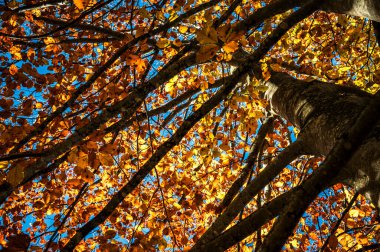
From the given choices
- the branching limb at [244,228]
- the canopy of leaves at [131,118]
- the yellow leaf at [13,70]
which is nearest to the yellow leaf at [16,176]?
the canopy of leaves at [131,118]

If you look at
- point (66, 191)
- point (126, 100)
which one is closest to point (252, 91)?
point (126, 100)

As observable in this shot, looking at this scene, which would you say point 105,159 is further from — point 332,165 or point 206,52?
point 332,165

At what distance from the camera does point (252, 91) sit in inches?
95.5

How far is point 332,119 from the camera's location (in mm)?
1587

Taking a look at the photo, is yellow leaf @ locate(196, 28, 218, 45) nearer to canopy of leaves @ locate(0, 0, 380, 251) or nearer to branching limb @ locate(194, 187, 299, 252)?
canopy of leaves @ locate(0, 0, 380, 251)

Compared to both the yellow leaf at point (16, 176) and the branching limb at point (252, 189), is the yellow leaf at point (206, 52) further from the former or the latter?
the yellow leaf at point (16, 176)

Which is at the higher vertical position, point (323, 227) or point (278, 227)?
point (323, 227)

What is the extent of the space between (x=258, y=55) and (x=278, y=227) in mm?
1297

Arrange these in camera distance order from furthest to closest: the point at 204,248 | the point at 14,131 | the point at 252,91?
the point at 252,91 < the point at 14,131 < the point at 204,248

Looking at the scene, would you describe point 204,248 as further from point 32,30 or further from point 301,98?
point 32,30

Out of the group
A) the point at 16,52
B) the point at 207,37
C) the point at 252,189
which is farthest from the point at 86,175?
the point at 16,52

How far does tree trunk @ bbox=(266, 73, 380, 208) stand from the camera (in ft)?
4.09

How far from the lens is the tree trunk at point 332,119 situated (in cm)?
125

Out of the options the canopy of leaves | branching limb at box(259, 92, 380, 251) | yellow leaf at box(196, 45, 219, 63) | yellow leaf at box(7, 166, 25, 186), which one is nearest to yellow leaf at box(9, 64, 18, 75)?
the canopy of leaves
